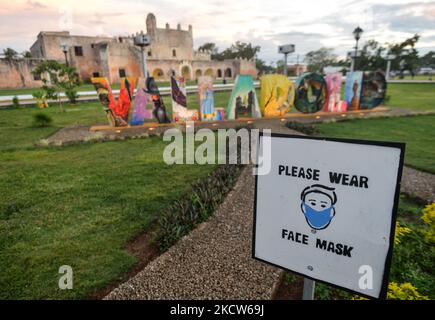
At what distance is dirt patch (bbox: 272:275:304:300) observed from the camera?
3.09m

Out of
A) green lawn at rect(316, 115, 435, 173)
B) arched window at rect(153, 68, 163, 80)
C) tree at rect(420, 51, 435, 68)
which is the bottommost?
green lawn at rect(316, 115, 435, 173)

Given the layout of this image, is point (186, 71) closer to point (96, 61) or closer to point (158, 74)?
point (158, 74)

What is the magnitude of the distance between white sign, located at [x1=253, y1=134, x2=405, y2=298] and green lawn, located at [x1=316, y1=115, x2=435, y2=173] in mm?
6754

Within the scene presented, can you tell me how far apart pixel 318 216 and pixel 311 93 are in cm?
1452

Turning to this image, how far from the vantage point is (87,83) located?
41500 millimetres

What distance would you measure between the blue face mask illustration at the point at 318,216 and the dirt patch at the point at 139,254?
264cm

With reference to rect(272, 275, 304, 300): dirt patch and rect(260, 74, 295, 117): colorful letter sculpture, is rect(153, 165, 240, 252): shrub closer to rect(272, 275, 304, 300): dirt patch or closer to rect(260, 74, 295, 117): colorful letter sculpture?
rect(272, 275, 304, 300): dirt patch

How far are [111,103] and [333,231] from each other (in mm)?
12016

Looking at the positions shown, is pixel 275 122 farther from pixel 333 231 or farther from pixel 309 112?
pixel 333 231

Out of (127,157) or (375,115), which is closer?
(127,157)

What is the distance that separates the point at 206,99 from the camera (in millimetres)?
13359

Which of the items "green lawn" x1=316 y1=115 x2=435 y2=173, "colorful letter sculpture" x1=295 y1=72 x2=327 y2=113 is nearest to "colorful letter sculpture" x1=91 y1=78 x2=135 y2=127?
"green lawn" x1=316 y1=115 x2=435 y2=173
